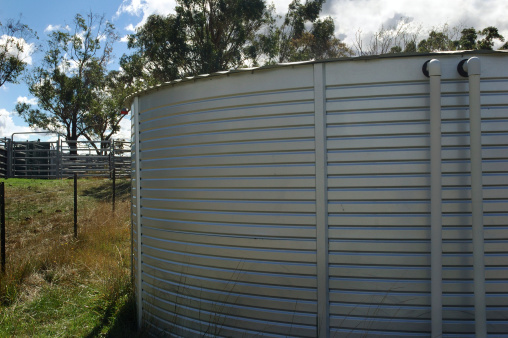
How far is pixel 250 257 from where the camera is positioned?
3.61 m

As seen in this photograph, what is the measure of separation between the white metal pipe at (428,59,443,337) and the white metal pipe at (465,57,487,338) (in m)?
0.23

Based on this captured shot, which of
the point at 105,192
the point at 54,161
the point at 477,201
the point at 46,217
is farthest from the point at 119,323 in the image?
the point at 54,161

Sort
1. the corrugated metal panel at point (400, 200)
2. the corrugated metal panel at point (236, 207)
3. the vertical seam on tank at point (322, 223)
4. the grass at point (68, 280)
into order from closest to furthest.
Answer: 1. the corrugated metal panel at point (400, 200)
2. the vertical seam on tank at point (322, 223)
3. the corrugated metal panel at point (236, 207)
4. the grass at point (68, 280)

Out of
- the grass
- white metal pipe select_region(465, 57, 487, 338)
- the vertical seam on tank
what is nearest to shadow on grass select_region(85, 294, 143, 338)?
the grass

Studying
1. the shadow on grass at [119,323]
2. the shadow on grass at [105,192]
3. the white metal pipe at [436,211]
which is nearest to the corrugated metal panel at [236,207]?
the shadow on grass at [119,323]

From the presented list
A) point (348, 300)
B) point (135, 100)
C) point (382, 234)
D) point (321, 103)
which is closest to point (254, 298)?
point (348, 300)

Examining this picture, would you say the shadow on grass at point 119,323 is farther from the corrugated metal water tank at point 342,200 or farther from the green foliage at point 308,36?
the green foliage at point 308,36

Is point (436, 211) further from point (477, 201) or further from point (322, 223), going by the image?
point (322, 223)

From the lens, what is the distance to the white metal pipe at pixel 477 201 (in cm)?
304

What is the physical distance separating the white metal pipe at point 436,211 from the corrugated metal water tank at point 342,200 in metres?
0.12

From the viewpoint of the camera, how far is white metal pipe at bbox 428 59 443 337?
309 cm

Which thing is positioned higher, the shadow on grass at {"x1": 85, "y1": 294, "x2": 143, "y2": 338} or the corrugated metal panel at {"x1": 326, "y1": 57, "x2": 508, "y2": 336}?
the corrugated metal panel at {"x1": 326, "y1": 57, "x2": 508, "y2": 336}

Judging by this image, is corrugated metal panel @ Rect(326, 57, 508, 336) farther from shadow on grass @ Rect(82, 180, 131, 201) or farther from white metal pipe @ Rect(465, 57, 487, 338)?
shadow on grass @ Rect(82, 180, 131, 201)

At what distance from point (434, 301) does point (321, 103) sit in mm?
1724
